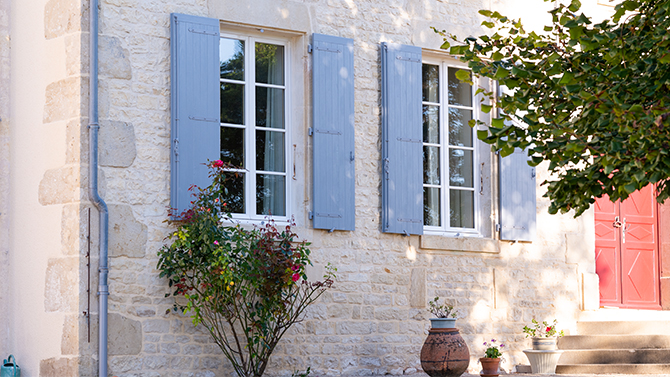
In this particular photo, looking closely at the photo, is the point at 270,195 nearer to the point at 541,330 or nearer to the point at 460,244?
the point at 460,244

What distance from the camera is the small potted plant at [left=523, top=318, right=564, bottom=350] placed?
837 cm

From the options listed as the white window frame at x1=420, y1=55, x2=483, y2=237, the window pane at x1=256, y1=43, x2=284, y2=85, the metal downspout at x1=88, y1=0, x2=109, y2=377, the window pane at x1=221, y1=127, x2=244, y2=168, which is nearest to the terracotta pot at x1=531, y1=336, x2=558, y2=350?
the white window frame at x1=420, y1=55, x2=483, y2=237

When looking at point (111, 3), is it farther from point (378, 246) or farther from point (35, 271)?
point (378, 246)

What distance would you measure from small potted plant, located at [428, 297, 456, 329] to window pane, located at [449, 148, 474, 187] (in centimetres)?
120

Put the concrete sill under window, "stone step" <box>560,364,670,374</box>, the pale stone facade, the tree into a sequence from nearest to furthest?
the tree
the pale stone facade
the concrete sill under window
"stone step" <box>560,364,670,374</box>

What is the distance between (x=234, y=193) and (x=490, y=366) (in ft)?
8.77

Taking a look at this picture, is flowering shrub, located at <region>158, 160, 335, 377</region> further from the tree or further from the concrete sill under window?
the tree

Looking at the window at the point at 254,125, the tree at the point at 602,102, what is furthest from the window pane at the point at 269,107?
the tree at the point at 602,102

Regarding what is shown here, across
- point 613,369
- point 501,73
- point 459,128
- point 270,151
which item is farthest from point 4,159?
point 613,369

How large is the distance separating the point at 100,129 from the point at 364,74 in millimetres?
2458

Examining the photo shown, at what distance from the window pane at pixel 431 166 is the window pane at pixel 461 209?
0.23m

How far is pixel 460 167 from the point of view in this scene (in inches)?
338

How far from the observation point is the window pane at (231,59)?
24.5 ft

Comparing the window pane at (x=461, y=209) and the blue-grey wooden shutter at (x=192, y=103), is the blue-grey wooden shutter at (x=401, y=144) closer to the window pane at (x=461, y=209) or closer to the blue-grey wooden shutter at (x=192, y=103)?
the window pane at (x=461, y=209)
